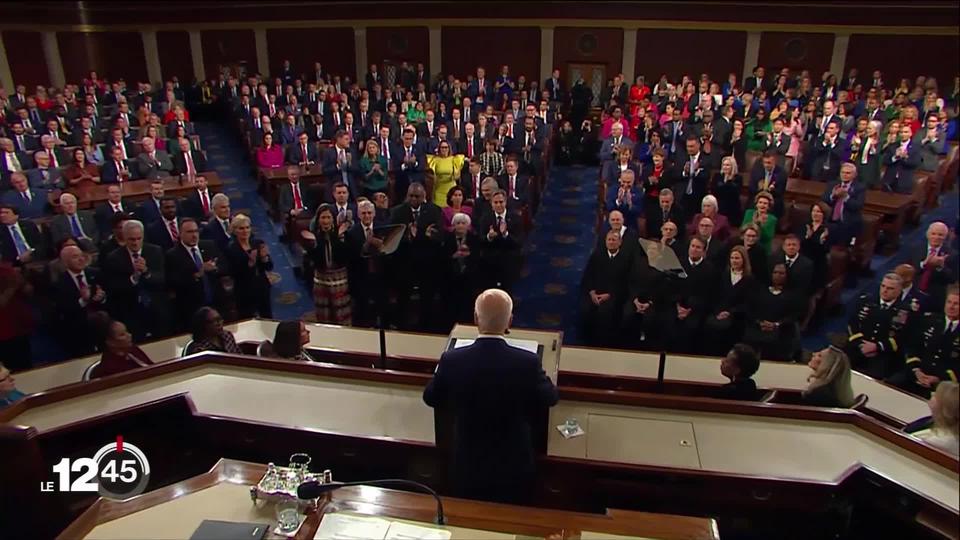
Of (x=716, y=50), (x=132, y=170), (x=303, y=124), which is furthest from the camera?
(x=716, y=50)

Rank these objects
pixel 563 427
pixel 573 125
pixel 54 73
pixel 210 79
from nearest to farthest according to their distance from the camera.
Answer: pixel 563 427, pixel 573 125, pixel 54 73, pixel 210 79

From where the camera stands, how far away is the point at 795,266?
5.05 metres

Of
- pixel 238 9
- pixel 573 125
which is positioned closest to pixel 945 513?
pixel 573 125

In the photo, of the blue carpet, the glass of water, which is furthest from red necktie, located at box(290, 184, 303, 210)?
the glass of water

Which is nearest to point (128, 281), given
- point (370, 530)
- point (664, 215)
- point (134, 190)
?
point (134, 190)

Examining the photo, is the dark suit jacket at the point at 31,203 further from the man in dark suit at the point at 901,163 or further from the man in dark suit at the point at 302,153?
the man in dark suit at the point at 901,163

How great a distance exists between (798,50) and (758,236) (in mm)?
10710

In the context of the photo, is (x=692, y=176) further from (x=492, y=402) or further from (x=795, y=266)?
(x=492, y=402)

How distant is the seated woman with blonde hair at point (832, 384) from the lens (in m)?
3.28

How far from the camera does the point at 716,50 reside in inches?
579

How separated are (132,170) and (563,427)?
7.14m

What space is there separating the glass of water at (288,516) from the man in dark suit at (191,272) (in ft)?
11.4

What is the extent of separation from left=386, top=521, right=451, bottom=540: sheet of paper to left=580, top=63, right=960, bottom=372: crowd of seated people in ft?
6.64

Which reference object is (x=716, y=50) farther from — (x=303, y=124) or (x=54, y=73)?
(x=54, y=73)
